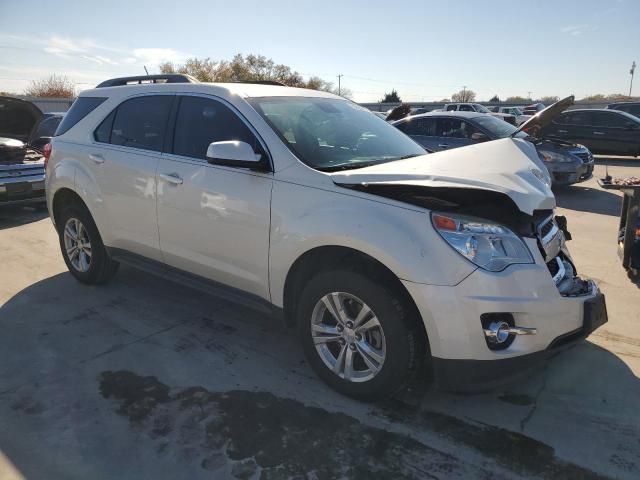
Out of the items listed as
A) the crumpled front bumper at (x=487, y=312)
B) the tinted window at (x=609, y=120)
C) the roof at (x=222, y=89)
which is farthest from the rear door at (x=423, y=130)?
the tinted window at (x=609, y=120)

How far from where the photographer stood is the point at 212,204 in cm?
347

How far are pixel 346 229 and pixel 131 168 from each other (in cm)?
220

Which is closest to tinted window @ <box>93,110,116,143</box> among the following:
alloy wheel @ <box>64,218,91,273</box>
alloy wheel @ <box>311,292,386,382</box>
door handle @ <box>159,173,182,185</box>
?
alloy wheel @ <box>64,218,91,273</box>

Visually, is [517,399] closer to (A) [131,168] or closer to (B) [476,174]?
(B) [476,174]

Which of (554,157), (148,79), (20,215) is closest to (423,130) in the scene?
(554,157)

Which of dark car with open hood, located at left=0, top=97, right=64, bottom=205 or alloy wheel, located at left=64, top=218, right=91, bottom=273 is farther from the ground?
dark car with open hood, located at left=0, top=97, right=64, bottom=205

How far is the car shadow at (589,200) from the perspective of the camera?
8664 millimetres

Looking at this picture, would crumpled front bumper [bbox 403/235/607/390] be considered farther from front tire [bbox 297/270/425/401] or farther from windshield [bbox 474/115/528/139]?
windshield [bbox 474/115/528/139]

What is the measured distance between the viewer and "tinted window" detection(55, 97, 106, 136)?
4.72 metres

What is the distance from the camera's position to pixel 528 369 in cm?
269

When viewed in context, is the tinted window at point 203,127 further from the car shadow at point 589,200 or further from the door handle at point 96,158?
the car shadow at point 589,200

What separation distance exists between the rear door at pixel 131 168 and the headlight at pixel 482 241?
2.39m

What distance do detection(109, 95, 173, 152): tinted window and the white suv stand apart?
1 cm

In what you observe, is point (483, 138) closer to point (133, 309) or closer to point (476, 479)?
point (133, 309)
